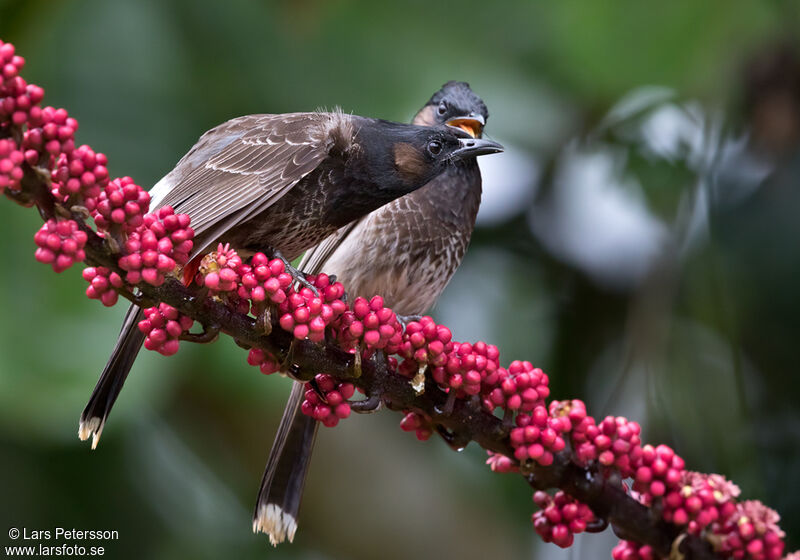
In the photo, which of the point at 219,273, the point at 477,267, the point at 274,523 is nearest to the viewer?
the point at 219,273

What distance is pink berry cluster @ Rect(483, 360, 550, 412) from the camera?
194 cm

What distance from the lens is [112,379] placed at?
85.4 inches

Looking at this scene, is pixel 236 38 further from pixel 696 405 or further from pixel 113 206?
pixel 113 206

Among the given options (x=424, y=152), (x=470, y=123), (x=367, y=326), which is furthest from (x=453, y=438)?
(x=470, y=123)

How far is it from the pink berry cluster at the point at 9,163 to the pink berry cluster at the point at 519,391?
1011 mm

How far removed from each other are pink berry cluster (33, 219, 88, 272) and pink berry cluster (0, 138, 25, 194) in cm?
9

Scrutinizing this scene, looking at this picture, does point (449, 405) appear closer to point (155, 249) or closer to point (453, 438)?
point (453, 438)

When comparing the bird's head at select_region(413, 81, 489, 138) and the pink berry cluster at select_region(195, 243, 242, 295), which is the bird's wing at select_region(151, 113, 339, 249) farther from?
the bird's head at select_region(413, 81, 489, 138)

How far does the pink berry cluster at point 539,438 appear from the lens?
189 centimetres

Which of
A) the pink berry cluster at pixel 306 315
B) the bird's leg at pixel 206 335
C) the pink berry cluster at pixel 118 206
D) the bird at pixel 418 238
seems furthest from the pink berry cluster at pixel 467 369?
the bird at pixel 418 238

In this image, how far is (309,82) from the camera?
169 inches

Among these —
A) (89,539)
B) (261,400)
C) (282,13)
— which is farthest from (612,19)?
(89,539)

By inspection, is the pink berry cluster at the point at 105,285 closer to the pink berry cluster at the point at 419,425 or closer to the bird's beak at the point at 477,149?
the pink berry cluster at the point at 419,425

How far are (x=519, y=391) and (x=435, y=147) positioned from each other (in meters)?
0.71
